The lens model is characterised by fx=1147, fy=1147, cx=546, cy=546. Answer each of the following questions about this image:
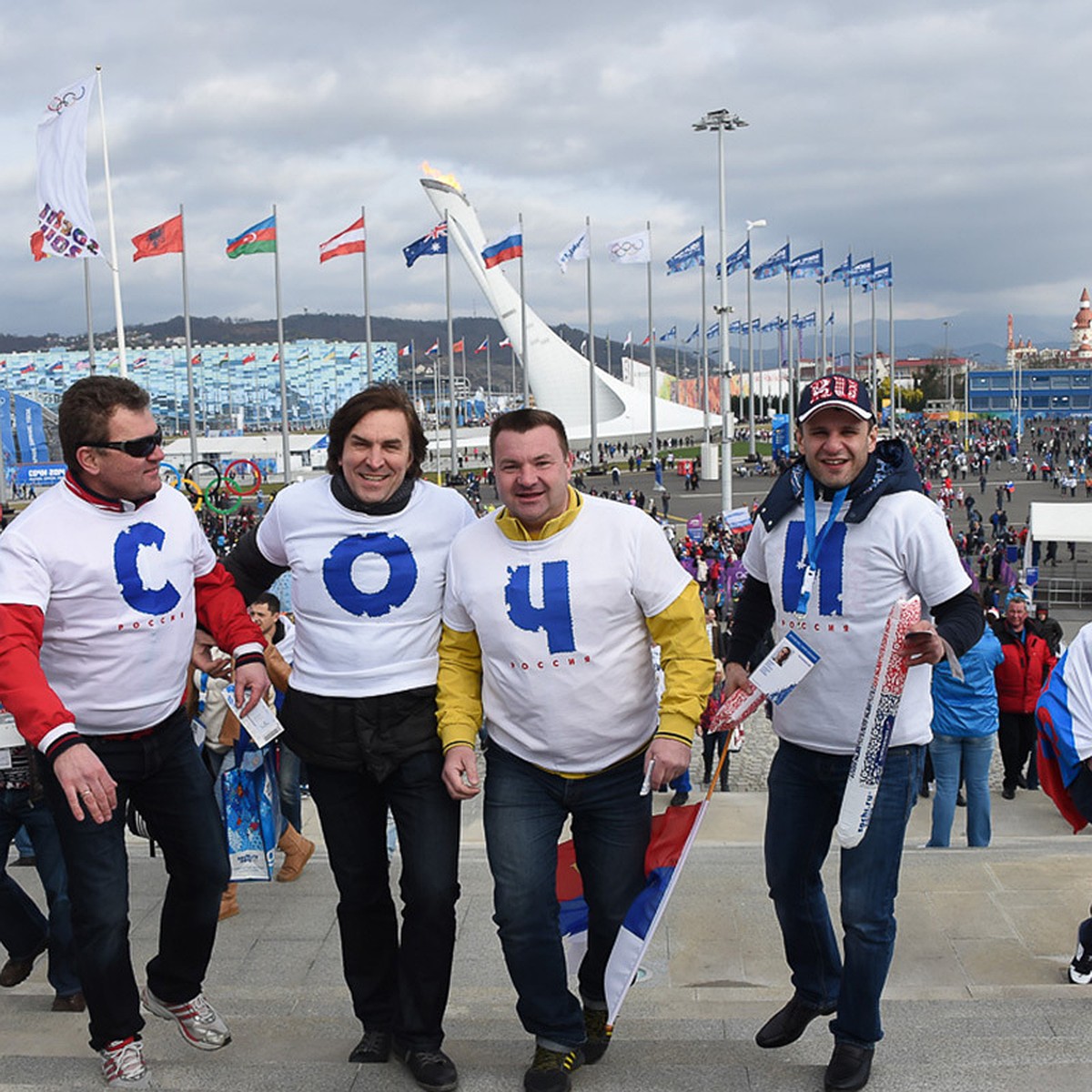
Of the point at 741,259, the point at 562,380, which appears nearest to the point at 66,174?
the point at 741,259

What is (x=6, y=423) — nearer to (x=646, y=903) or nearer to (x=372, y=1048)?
(x=372, y=1048)

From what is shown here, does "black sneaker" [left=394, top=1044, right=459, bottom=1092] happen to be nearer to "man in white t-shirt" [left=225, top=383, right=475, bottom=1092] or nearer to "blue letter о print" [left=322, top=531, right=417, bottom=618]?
"man in white t-shirt" [left=225, top=383, right=475, bottom=1092]

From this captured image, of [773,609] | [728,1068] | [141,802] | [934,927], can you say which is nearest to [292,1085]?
[141,802]

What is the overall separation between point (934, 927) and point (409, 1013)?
2.02 meters

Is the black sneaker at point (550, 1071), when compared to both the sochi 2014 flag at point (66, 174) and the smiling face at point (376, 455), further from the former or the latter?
the sochi 2014 flag at point (66, 174)

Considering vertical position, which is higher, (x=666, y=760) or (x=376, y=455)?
(x=376, y=455)

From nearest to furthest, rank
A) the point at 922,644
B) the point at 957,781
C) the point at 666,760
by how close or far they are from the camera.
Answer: the point at 922,644 < the point at 666,760 < the point at 957,781

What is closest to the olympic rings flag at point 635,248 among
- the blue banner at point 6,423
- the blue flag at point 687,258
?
the blue flag at point 687,258

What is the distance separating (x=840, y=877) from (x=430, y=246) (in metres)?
29.6

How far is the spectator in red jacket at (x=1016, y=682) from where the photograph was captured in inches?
307

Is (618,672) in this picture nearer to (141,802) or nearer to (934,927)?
(141,802)

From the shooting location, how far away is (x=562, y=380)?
69250mm

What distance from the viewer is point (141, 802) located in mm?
3051

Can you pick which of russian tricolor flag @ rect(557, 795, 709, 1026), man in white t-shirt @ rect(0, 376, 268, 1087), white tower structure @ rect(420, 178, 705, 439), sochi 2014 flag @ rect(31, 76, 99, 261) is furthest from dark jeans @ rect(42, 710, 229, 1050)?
white tower structure @ rect(420, 178, 705, 439)
